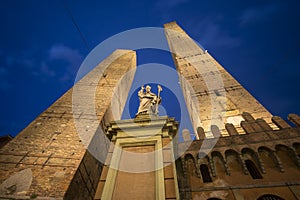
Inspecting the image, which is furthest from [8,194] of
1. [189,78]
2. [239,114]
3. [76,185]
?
[189,78]

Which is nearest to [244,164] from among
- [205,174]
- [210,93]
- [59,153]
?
[205,174]

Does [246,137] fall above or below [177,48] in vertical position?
below

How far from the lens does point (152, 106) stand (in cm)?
500

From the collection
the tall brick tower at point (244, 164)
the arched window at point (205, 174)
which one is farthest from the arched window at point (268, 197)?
the arched window at point (205, 174)

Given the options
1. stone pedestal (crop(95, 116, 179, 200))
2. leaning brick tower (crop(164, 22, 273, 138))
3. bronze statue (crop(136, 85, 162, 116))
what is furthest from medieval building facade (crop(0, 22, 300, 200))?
bronze statue (crop(136, 85, 162, 116))

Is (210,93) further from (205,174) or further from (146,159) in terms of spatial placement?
(146,159)

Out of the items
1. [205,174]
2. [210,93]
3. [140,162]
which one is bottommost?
[140,162]

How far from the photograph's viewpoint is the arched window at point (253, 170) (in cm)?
630

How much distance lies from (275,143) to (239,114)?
515 cm

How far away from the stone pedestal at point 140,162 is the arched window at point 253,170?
167 inches

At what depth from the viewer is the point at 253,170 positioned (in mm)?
6500

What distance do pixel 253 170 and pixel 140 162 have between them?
16.6 ft

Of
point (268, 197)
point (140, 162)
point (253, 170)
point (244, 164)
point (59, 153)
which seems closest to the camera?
point (140, 162)

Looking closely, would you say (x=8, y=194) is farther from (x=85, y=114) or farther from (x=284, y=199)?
(x=284, y=199)
